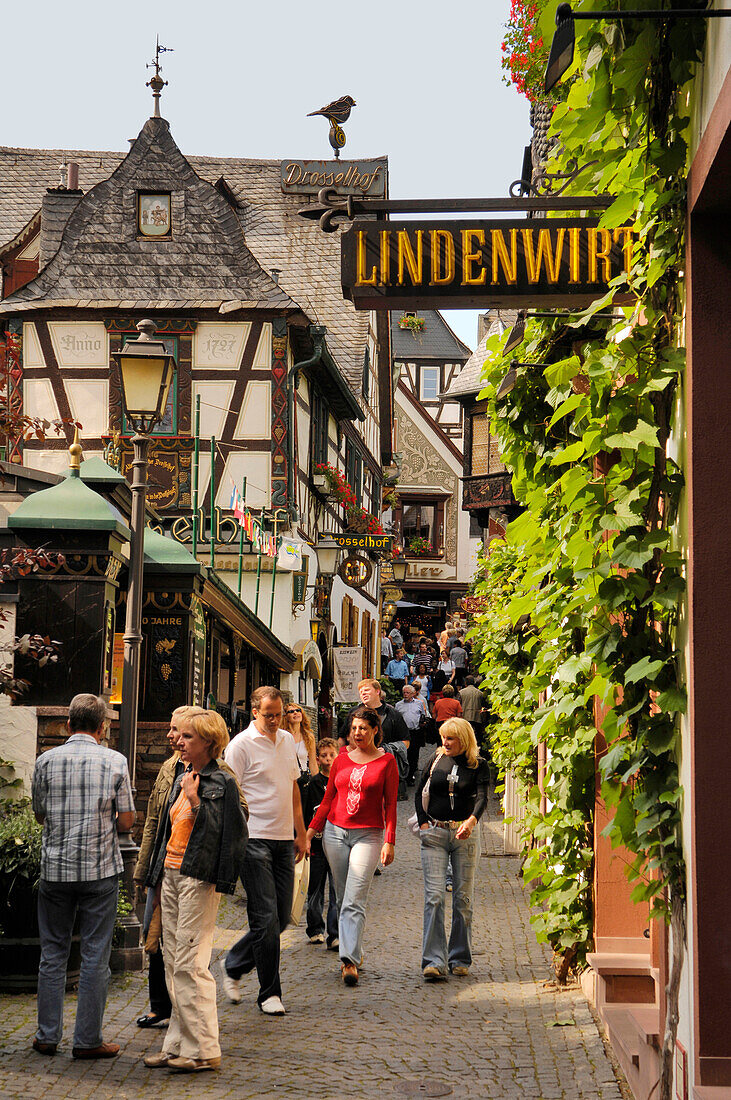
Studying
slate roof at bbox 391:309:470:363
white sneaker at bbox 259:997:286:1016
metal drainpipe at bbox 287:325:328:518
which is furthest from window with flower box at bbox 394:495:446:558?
white sneaker at bbox 259:997:286:1016

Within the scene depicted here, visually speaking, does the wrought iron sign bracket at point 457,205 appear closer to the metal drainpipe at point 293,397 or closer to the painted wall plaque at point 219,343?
A: the metal drainpipe at point 293,397

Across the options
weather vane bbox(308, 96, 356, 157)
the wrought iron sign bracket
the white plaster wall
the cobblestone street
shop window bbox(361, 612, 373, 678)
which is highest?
weather vane bbox(308, 96, 356, 157)

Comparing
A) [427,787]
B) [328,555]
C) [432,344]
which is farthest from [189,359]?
[432,344]

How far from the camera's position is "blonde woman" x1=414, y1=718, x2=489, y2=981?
29.8 feet

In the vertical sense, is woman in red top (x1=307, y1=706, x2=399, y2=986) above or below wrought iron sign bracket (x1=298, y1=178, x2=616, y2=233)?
below

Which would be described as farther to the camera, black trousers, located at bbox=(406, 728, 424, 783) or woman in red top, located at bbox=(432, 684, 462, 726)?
black trousers, located at bbox=(406, 728, 424, 783)

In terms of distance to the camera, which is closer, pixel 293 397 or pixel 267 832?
pixel 267 832

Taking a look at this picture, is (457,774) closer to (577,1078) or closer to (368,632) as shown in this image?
(577,1078)

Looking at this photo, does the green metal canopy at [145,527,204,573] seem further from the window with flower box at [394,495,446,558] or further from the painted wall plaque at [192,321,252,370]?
the window with flower box at [394,495,446,558]

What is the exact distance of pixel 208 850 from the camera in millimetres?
6539

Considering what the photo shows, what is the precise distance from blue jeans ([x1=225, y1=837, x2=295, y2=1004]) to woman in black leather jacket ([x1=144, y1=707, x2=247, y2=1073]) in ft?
3.68

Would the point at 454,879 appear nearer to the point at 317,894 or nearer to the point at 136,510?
the point at 317,894

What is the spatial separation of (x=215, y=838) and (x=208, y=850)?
2.5 inches

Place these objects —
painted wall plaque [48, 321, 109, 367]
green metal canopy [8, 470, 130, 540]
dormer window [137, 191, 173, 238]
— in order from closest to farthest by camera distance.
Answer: green metal canopy [8, 470, 130, 540] → painted wall plaque [48, 321, 109, 367] → dormer window [137, 191, 173, 238]
